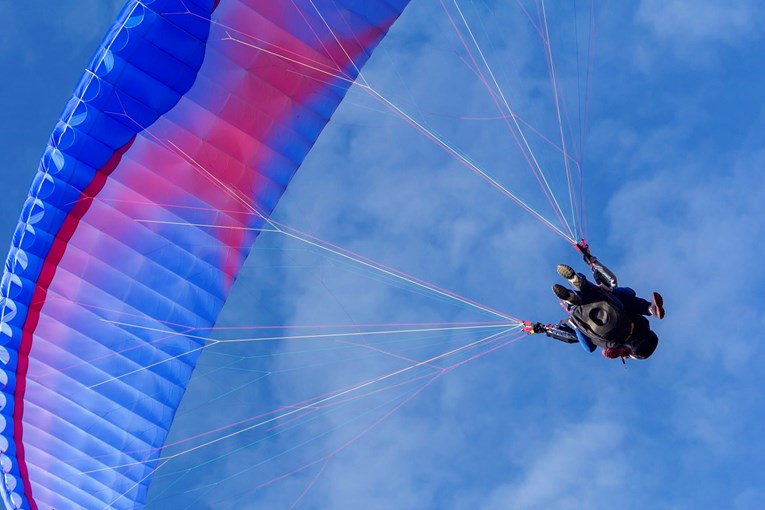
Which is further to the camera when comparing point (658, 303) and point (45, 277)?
point (45, 277)

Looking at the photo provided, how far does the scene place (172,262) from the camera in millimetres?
10281

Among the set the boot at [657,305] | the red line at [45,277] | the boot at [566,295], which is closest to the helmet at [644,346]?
the boot at [657,305]

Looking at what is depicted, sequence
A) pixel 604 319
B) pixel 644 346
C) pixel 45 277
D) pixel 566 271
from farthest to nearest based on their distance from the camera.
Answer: pixel 45 277 < pixel 644 346 < pixel 604 319 < pixel 566 271

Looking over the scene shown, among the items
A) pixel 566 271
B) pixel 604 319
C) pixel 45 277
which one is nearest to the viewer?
Answer: pixel 566 271

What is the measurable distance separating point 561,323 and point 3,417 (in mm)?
6257

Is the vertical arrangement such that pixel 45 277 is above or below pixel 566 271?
above

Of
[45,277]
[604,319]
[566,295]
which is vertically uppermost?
[45,277]

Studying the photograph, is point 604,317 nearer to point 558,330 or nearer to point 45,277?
point 558,330

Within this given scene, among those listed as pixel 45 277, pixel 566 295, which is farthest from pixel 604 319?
pixel 45 277

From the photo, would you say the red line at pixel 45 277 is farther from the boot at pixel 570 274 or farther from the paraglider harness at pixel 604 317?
the paraglider harness at pixel 604 317

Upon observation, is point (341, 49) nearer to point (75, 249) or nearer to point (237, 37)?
point (237, 37)

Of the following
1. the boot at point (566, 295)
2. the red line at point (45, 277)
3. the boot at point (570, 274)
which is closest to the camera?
the boot at point (570, 274)

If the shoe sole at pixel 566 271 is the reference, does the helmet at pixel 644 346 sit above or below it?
below

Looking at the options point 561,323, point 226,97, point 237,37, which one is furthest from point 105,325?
point 561,323
